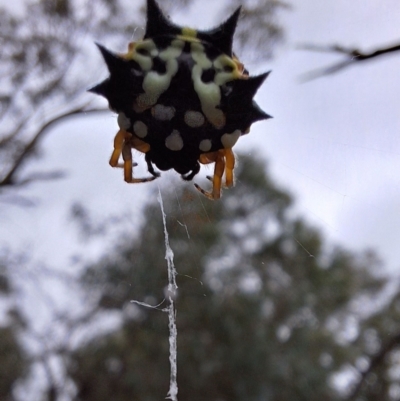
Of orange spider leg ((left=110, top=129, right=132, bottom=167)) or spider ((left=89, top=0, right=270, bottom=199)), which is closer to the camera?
spider ((left=89, top=0, right=270, bottom=199))

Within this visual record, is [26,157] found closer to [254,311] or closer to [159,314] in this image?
[159,314]

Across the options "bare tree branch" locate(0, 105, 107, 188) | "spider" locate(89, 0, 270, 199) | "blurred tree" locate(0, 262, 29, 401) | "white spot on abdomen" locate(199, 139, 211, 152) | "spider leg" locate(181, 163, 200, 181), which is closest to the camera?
"spider" locate(89, 0, 270, 199)

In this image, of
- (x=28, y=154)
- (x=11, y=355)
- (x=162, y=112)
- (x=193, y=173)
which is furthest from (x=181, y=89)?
(x=11, y=355)

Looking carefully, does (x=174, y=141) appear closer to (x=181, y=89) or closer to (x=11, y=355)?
(x=181, y=89)

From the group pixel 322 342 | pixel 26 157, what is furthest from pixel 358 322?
pixel 26 157

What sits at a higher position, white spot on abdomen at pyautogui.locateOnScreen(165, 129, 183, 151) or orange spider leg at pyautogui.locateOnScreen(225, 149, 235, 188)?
orange spider leg at pyautogui.locateOnScreen(225, 149, 235, 188)

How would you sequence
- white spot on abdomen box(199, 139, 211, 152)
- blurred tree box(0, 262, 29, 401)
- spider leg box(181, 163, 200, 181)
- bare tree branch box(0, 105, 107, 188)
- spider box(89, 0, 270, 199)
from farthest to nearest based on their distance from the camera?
blurred tree box(0, 262, 29, 401) → bare tree branch box(0, 105, 107, 188) → spider leg box(181, 163, 200, 181) → white spot on abdomen box(199, 139, 211, 152) → spider box(89, 0, 270, 199)

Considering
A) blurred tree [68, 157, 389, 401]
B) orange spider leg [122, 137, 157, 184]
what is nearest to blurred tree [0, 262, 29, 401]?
blurred tree [68, 157, 389, 401]

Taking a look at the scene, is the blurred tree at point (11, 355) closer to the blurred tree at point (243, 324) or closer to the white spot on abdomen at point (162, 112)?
the blurred tree at point (243, 324)

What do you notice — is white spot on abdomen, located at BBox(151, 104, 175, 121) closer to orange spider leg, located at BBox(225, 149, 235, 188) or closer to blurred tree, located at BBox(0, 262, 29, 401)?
orange spider leg, located at BBox(225, 149, 235, 188)
